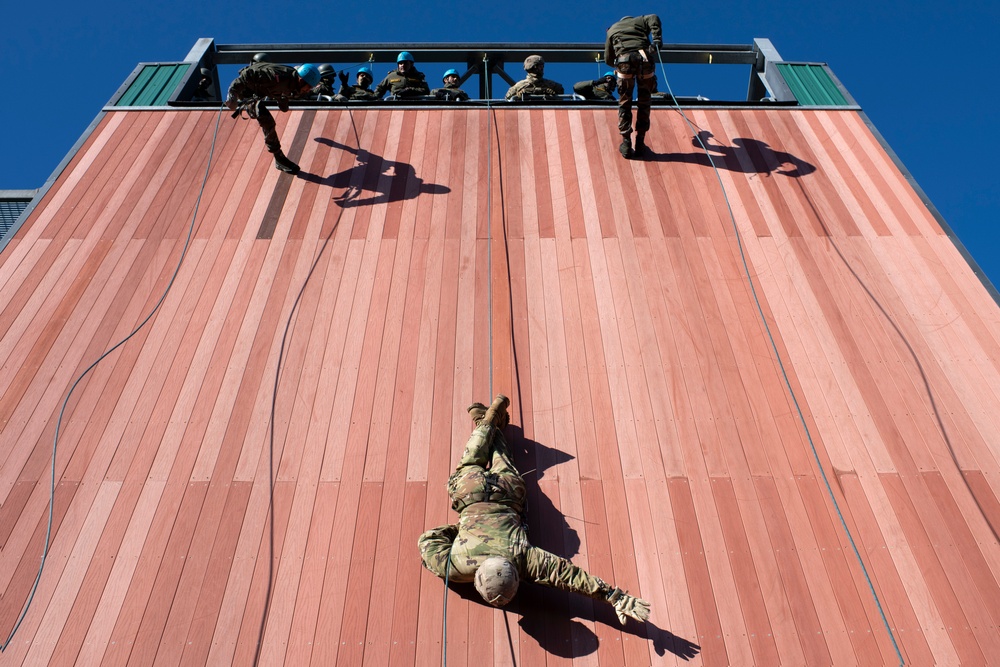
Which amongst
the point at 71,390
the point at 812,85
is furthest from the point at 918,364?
the point at 71,390

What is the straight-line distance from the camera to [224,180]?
265 inches

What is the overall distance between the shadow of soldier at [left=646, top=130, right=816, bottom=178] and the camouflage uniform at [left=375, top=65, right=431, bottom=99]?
3.64m

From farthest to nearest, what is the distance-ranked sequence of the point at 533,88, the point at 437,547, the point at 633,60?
the point at 533,88 → the point at 633,60 → the point at 437,547

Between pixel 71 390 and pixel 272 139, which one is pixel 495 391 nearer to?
pixel 71 390

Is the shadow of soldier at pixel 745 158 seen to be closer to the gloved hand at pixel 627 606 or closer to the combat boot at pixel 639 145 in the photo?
the combat boot at pixel 639 145

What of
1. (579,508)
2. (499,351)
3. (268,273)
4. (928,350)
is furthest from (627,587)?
(268,273)

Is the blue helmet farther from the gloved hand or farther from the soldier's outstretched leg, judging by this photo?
the gloved hand

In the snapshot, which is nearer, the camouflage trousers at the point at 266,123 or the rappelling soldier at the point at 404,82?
the camouflage trousers at the point at 266,123

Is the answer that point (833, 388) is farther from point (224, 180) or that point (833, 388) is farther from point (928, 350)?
point (224, 180)

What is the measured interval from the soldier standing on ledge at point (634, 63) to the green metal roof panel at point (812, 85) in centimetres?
233

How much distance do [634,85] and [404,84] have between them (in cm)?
353

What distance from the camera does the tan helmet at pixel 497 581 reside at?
11.9ft

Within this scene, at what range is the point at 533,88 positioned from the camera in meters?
8.73

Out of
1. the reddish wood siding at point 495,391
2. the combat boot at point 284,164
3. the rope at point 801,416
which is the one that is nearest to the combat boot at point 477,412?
the reddish wood siding at point 495,391
